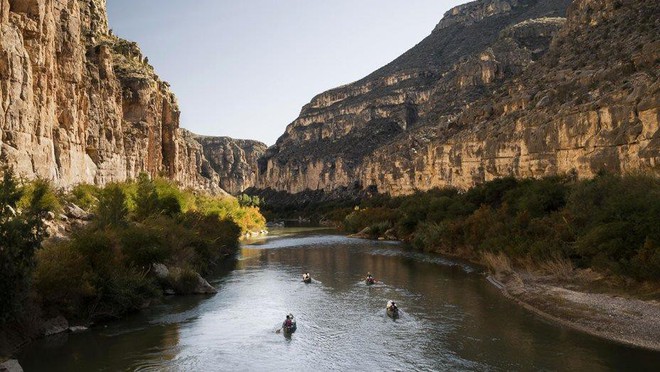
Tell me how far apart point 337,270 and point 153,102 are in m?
41.0

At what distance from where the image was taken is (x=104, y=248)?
67.5ft

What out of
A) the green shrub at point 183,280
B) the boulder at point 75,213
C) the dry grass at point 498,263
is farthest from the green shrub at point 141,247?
the dry grass at point 498,263

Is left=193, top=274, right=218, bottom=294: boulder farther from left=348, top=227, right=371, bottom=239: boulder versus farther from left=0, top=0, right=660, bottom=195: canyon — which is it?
left=348, top=227, right=371, bottom=239: boulder

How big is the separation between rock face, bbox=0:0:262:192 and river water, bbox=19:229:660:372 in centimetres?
1423

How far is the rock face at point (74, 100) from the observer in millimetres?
28062

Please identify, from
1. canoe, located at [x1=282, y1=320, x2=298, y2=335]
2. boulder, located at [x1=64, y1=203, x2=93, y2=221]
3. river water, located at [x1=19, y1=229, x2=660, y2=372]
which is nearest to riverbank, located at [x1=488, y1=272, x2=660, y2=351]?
river water, located at [x1=19, y1=229, x2=660, y2=372]

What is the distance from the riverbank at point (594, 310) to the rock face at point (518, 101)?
324 inches

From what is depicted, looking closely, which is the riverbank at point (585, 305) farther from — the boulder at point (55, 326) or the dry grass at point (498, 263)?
the boulder at point (55, 326)

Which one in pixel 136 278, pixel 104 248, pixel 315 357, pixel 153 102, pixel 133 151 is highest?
pixel 153 102

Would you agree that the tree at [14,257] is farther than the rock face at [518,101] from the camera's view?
No

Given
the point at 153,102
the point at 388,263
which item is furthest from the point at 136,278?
the point at 153,102

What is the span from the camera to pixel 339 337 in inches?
687

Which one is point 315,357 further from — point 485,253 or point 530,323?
point 485,253

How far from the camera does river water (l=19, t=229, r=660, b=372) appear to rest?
48.0 feet
